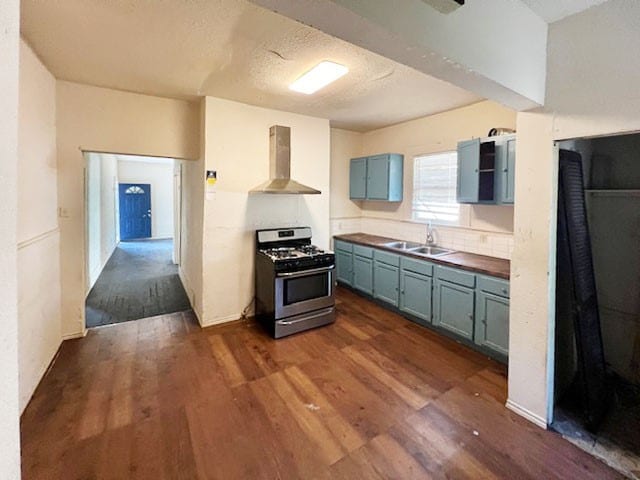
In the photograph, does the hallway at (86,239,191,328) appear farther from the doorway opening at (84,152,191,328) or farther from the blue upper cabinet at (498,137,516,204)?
the blue upper cabinet at (498,137,516,204)

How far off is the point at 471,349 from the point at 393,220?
7.39 ft

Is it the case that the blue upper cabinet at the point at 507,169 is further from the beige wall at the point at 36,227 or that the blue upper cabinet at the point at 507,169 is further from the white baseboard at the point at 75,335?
the white baseboard at the point at 75,335

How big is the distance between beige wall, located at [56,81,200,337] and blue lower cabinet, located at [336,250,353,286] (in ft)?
9.45

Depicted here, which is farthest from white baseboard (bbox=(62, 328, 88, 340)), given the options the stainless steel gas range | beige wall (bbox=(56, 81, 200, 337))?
the stainless steel gas range

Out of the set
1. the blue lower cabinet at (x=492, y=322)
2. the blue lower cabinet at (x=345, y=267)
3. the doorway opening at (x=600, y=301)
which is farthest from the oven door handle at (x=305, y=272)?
the doorway opening at (x=600, y=301)

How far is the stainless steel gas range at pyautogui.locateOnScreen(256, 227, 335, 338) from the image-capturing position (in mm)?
3398

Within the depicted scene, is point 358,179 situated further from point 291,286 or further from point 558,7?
point 558,7

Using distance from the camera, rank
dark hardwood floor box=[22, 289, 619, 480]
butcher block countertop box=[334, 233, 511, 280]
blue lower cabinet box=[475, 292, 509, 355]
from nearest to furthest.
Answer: dark hardwood floor box=[22, 289, 619, 480]
blue lower cabinet box=[475, 292, 509, 355]
butcher block countertop box=[334, 233, 511, 280]

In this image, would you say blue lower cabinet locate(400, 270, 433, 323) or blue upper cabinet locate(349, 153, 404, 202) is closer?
blue lower cabinet locate(400, 270, 433, 323)

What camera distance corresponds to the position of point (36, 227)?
103 inches

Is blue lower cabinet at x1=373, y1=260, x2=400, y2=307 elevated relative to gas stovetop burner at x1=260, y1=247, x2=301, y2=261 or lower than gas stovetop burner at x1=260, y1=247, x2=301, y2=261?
lower

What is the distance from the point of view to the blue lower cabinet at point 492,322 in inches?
110

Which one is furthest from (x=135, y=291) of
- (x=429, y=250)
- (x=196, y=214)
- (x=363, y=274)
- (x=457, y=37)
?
(x=457, y=37)

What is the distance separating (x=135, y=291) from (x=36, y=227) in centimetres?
263
